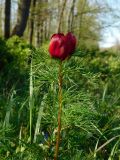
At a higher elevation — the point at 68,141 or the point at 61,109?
the point at 61,109

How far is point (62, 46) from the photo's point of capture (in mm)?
2115

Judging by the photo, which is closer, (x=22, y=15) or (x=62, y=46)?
(x=62, y=46)

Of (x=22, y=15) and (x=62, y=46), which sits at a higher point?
(x=62, y=46)

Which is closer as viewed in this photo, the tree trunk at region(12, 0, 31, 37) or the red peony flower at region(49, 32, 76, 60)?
the red peony flower at region(49, 32, 76, 60)

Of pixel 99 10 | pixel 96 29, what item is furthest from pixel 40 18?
pixel 96 29

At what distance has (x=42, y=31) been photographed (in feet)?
90.9

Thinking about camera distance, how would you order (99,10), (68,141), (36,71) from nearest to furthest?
(36,71) → (68,141) → (99,10)

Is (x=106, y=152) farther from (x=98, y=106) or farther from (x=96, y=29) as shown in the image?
(x=96, y=29)

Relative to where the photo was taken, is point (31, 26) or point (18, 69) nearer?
point (18, 69)

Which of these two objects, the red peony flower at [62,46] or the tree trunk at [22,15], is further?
the tree trunk at [22,15]

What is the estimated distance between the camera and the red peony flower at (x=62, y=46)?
6.95 feet

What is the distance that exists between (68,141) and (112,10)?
21.6m

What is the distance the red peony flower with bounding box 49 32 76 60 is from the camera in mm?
2119

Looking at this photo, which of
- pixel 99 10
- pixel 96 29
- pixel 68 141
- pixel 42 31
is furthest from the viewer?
pixel 96 29
